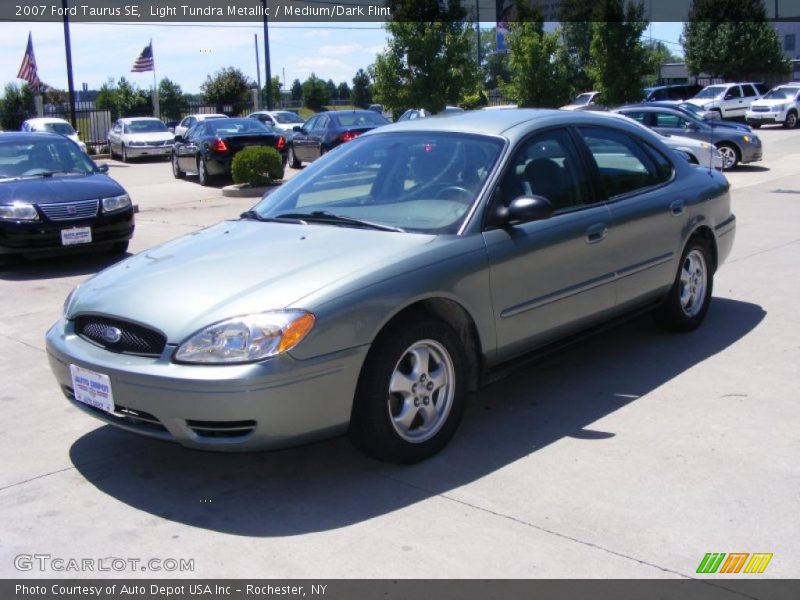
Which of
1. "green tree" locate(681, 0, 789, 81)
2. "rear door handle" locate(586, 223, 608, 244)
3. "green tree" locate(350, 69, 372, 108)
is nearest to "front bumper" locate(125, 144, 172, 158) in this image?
"rear door handle" locate(586, 223, 608, 244)

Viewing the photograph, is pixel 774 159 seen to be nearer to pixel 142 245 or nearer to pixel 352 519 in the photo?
pixel 142 245

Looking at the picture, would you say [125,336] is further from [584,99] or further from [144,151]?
[584,99]

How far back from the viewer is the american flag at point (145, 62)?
3748cm

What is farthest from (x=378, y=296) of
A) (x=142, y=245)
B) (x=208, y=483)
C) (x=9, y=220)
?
(x=142, y=245)

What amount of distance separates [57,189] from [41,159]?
94 cm

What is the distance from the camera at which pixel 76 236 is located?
9.64 m

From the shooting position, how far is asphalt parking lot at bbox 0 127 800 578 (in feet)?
11.7

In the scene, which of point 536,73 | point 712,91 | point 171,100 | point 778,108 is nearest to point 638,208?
point 536,73

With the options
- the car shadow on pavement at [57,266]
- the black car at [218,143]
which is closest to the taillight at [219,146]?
the black car at [218,143]

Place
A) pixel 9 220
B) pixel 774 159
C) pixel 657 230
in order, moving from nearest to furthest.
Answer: pixel 657 230
pixel 9 220
pixel 774 159

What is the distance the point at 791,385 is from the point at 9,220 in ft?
25.1

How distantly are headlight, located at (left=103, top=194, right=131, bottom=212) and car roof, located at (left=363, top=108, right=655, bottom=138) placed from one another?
5140mm

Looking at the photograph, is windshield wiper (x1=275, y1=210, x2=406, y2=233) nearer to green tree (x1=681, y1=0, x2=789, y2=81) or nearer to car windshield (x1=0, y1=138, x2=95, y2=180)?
car windshield (x1=0, y1=138, x2=95, y2=180)

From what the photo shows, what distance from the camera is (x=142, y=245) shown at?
11664mm
